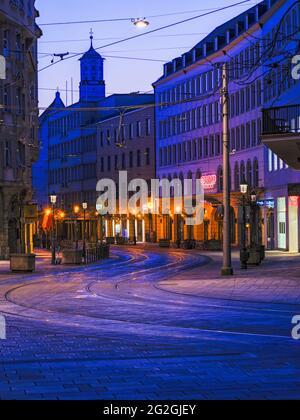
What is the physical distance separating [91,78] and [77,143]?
51.2 feet

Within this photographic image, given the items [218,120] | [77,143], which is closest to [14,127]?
[218,120]

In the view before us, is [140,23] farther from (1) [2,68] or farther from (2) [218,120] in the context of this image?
(2) [218,120]

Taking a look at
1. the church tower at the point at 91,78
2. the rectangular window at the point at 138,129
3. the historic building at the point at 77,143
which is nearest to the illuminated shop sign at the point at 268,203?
the rectangular window at the point at 138,129

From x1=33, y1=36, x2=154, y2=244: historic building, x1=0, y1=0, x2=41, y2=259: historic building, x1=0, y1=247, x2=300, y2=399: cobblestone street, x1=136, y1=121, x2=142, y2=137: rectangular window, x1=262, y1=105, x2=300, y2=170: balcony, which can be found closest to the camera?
x1=0, y1=247, x2=300, y2=399: cobblestone street

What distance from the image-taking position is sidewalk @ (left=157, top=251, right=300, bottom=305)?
2244 centimetres

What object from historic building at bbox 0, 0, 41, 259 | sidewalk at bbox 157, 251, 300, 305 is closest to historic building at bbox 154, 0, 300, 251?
historic building at bbox 0, 0, 41, 259

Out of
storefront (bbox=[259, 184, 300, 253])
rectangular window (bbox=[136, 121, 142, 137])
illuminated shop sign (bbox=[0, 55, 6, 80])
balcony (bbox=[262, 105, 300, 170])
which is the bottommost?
storefront (bbox=[259, 184, 300, 253])

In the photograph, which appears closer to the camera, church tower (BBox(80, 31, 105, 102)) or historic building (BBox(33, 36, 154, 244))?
historic building (BBox(33, 36, 154, 244))

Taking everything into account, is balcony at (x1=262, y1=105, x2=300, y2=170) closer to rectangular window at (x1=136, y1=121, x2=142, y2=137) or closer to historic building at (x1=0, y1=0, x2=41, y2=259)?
historic building at (x1=0, y1=0, x2=41, y2=259)

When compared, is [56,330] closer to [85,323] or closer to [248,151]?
[85,323]

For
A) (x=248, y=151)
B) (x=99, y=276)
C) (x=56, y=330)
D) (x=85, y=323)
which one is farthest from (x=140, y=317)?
(x=248, y=151)

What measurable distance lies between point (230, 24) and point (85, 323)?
64952mm

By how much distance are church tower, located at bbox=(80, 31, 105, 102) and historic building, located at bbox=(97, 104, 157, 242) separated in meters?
20.2

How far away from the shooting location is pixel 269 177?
61969mm
